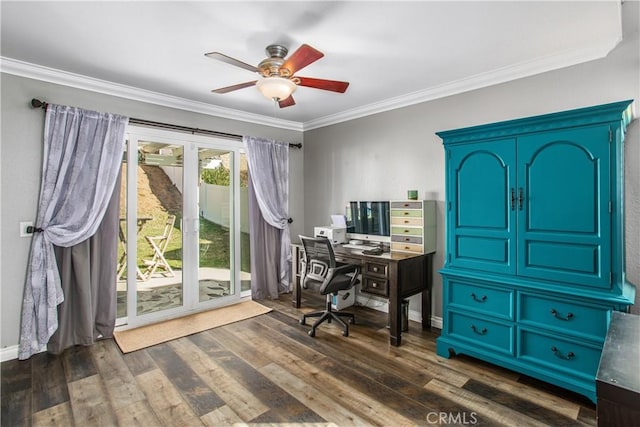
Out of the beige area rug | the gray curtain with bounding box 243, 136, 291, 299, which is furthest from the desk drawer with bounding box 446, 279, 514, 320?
the gray curtain with bounding box 243, 136, 291, 299

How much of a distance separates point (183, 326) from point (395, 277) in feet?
7.66

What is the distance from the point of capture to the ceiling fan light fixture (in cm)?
225

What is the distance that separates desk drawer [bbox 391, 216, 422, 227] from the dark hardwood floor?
3.85 feet

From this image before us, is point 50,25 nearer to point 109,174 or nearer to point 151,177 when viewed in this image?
point 109,174

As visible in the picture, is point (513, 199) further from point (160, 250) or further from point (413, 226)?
point (160, 250)

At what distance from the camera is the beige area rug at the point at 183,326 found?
10.2 feet

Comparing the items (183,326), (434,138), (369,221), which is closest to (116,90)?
(183,326)

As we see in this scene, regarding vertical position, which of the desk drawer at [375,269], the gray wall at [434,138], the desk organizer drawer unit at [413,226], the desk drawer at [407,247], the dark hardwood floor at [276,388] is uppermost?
the gray wall at [434,138]

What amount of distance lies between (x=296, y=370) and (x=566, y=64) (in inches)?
130

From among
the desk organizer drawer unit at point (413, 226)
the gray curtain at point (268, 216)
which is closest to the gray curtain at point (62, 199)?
the gray curtain at point (268, 216)

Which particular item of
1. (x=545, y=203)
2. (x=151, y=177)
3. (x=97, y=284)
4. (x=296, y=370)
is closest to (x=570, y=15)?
(x=545, y=203)

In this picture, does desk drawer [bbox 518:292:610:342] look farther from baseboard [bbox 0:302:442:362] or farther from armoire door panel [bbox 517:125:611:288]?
baseboard [bbox 0:302:442:362]

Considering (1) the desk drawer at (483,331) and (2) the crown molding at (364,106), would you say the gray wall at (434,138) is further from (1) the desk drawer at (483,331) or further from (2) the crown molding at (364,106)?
(1) the desk drawer at (483,331)

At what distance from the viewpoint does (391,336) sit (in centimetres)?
308
